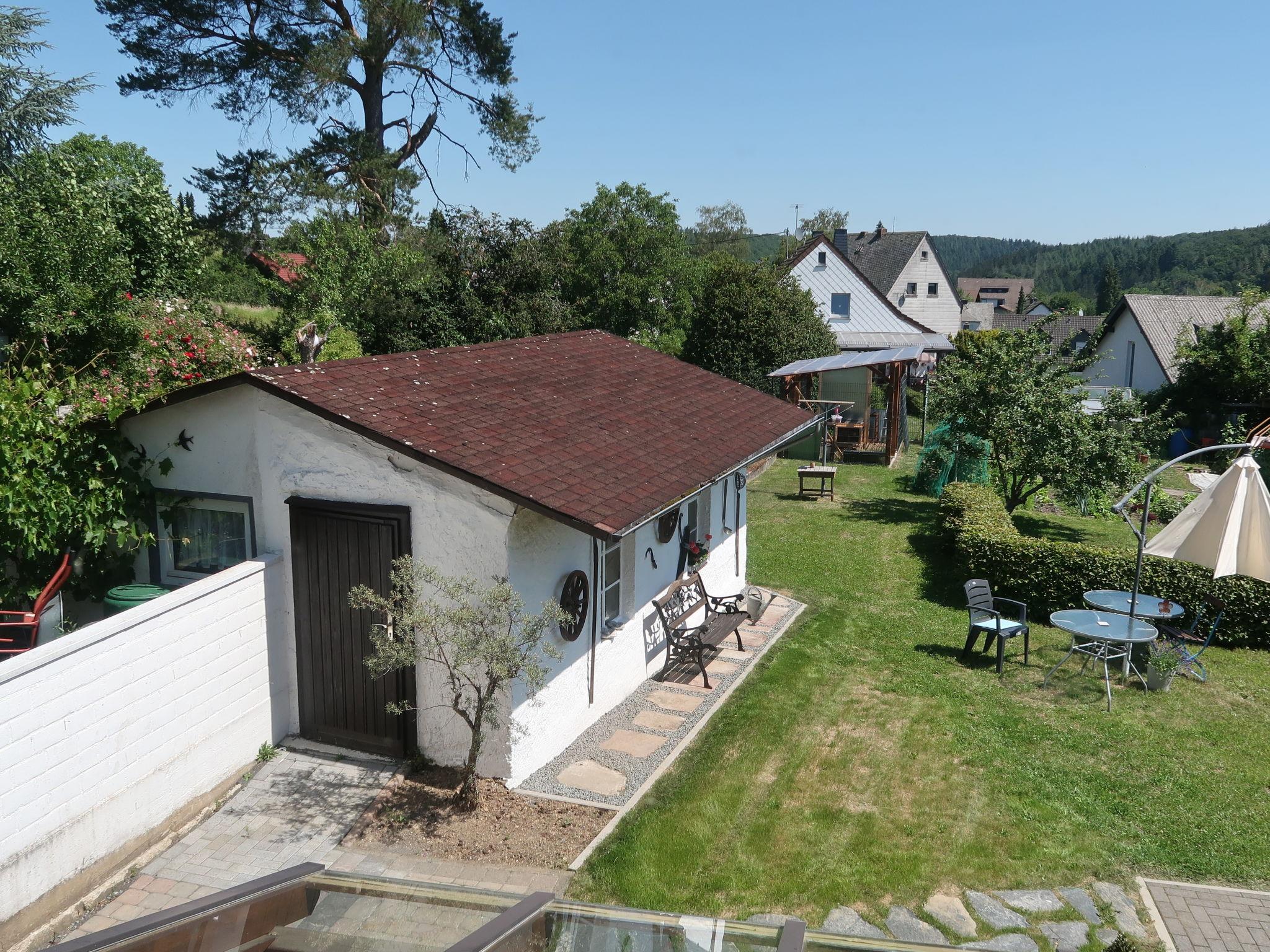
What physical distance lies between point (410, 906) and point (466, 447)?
5.00 meters

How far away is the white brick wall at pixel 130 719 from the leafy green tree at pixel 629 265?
21702mm

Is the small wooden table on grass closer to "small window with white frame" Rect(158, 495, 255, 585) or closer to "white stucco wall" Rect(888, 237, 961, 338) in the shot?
"small window with white frame" Rect(158, 495, 255, 585)

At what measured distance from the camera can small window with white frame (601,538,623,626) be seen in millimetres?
9727

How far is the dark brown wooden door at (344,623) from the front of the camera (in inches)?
319

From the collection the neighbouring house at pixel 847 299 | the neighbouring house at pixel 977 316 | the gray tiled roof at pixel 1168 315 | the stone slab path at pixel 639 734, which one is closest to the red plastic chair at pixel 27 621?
the stone slab path at pixel 639 734

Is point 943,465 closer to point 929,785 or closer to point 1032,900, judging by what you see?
point 929,785

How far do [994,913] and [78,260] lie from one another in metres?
14.3

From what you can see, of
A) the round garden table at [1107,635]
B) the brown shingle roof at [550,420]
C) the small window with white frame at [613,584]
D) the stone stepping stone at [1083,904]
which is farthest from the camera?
the round garden table at [1107,635]

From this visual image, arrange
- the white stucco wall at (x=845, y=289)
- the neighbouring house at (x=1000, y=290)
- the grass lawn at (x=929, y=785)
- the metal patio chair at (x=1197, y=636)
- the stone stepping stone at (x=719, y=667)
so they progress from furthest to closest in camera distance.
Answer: the neighbouring house at (x=1000, y=290) → the white stucco wall at (x=845, y=289) → the metal patio chair at (x=1197, y=636) → the stone stepping stone at (x=719, y=667) → the grass lawn at (x=929, y=785)

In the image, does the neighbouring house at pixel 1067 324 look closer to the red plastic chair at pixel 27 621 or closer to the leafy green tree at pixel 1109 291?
the leafy green tree at pixel 1109 291

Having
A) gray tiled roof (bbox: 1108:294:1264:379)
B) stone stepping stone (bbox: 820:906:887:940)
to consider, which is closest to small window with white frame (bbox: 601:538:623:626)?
stone stepping stone (bbox: 820:906:887:940)

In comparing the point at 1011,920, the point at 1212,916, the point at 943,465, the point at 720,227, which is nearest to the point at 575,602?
the point at 1011,920

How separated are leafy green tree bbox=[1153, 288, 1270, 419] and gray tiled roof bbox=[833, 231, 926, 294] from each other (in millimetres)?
21136

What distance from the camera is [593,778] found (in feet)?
27.8
